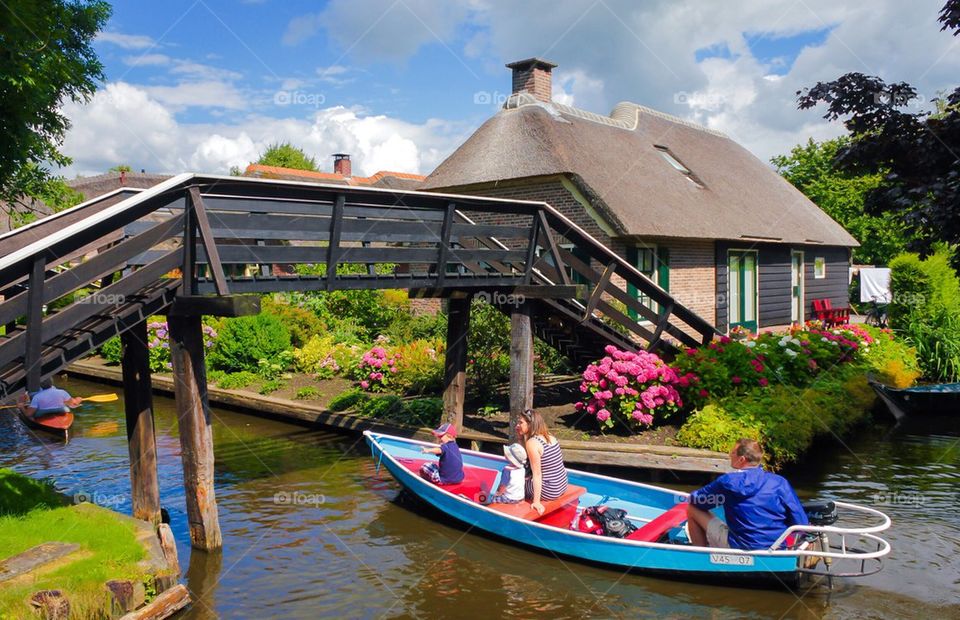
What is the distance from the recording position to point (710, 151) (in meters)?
25.5

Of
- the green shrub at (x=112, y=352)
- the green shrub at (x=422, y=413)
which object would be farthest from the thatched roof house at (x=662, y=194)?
the green shrub at (x=112, y=352)

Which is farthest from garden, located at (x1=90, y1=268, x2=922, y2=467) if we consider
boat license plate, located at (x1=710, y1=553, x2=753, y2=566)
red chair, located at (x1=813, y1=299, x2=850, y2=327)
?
Answer: red chair, located at (x1=813, y1=299, x2=850, y2=327)

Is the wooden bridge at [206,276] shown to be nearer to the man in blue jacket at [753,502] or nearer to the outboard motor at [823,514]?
the man in blue jacket at [753,502]

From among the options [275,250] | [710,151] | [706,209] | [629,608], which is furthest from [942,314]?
[275,250]

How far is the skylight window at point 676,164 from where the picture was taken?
2220 cm

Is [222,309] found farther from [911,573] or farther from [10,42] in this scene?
[911,573]

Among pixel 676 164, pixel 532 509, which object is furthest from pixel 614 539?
pixel 676 164

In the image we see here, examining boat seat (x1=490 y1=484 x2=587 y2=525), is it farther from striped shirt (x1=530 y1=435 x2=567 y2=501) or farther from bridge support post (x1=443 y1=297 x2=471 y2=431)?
bridge support post (x1=443 y1=297 x2=471 y2=431)

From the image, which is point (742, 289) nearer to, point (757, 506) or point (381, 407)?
point (381, 407)

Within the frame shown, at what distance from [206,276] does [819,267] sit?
22281 mm

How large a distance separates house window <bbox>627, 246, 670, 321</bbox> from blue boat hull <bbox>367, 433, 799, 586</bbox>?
28.2 ft

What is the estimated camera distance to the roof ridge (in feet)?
70.1

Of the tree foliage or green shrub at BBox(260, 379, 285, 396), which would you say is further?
the tree foliage

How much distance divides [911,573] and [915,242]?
11.0ft
